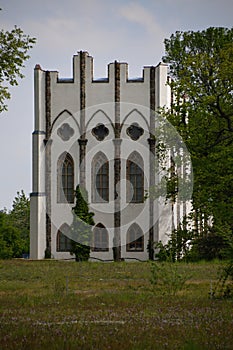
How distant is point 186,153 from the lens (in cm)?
3419

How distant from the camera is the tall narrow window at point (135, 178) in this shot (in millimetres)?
48094

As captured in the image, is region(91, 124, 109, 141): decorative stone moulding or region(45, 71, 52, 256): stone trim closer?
region(45, 71, 52, 256): stone trim

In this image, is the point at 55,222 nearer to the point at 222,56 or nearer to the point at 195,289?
the point at 222,56

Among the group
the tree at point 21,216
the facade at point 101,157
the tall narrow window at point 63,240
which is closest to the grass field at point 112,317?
the tall narrow window at point 63,240

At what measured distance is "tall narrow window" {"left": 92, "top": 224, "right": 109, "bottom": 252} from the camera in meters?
47.8

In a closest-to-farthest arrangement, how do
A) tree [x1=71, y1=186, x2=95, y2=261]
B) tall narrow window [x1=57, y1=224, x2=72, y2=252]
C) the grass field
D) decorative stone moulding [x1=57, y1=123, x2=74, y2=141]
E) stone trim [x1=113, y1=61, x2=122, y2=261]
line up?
the grass field < tree [x1=71, y1=186, x2=95, y2=261] < tall narrow window [x1=57, y1=224, x2=72, y2=252] < stone trim [x1=113, y1=61, x2=122, y2=261] < decorative stone moulding [x1=57, y1=123, x2=74, y2=141]

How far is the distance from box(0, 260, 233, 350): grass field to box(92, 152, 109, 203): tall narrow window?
25875 millimetres

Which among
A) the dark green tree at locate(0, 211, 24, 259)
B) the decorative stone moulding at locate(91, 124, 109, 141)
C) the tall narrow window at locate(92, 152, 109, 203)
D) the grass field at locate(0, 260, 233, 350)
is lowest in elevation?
the grass field at locate(0, 260, 233, 350)

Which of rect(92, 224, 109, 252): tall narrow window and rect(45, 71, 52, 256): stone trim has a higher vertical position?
rect(45, 71, 52, 256): stone trim

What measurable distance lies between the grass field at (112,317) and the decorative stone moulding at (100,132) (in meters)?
26.8

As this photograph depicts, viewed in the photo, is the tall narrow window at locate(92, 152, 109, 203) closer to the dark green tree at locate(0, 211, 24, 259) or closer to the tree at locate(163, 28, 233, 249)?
the dark green tree at locate(0, 211, 24, 259)

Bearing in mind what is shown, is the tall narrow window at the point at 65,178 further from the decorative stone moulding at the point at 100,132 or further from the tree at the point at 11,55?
the tree at the point at 11,55

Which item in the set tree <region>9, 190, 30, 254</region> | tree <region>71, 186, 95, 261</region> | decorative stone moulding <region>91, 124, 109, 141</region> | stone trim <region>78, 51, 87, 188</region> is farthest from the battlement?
tree <region>9, 190, 30, 254</region>

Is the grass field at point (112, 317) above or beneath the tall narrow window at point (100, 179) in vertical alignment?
beneath
